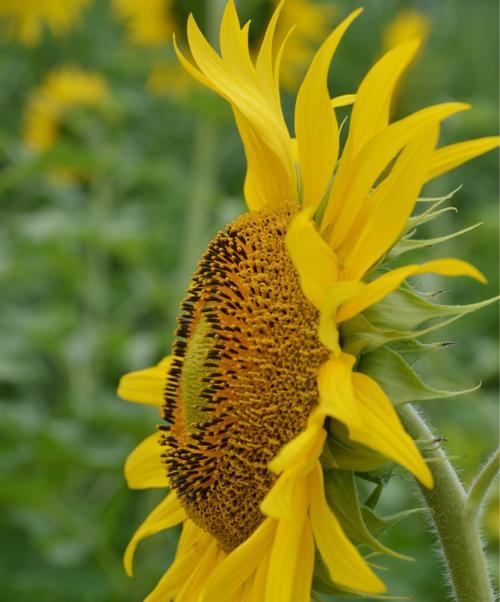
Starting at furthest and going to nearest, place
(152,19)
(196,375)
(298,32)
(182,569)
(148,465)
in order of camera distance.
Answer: (298,32) → (152,19) → (148,465) → (182,569) → (196,375)

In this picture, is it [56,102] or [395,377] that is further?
[56,102]

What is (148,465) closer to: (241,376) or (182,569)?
(182,569)

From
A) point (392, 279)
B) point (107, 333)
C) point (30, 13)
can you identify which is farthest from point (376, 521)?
point (30, 13)

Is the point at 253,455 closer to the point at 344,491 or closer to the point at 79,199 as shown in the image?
the point at 344,491

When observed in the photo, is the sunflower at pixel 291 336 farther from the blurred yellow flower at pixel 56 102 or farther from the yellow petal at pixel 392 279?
the blurred yellow flower at pixel 56 102

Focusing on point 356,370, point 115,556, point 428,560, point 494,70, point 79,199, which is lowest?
point 428,560

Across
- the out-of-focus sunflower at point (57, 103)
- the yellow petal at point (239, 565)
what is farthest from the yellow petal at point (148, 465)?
the out-of-focus sunflower at point (57, 103)

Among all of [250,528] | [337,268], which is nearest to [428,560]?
[250,528]
